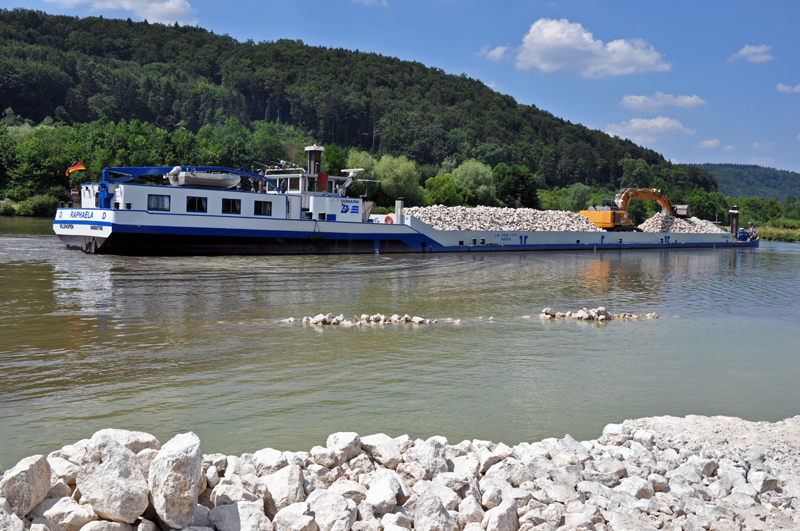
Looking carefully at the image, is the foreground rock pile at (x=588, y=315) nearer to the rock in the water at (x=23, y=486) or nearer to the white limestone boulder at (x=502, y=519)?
the white limestone boulder at (x=502, y=519)

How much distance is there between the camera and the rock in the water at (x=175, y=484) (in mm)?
3289

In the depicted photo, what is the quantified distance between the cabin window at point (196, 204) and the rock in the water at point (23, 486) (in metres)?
22.2

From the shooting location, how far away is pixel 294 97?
13112cm

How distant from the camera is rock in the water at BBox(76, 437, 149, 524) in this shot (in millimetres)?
3254

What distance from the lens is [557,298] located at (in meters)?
15.9

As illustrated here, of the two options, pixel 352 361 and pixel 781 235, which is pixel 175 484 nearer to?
pixel 352 361

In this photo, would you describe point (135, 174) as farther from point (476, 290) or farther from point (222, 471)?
point (222, 471)

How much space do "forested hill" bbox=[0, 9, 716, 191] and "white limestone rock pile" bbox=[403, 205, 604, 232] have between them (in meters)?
58.5

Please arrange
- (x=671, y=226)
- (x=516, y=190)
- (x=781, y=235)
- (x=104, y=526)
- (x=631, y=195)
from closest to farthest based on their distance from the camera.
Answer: (x=104, y=526), (x=631, y=195), (x=671, y=226), (x=781, y=235), (x=516, y=190)

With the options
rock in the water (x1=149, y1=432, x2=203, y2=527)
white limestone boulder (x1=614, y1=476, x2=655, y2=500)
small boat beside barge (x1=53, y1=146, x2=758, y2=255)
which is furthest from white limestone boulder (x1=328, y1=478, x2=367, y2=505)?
small boat beside barge (x1=53, y1=146, x2=758, y2=255)

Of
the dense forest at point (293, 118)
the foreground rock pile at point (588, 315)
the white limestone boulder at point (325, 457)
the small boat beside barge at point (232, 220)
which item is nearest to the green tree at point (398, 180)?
the dense forest at point (293, 118)

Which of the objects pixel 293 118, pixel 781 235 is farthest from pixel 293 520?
pixel 293 118

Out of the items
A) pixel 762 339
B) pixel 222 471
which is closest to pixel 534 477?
pixel 222 471

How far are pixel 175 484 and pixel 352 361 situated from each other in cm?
523
